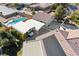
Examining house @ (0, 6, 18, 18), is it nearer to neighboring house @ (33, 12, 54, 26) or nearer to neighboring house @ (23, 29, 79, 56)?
neighboring house @ (33, 12, 54, 26)

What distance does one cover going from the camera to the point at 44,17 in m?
2.30

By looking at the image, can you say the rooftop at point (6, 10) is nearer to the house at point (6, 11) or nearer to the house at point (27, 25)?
the house at point (6, 11)

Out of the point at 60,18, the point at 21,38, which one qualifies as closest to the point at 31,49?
the point at 21,38

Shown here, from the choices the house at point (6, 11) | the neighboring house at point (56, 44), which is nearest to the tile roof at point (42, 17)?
the neighboring house at point (56, 44)

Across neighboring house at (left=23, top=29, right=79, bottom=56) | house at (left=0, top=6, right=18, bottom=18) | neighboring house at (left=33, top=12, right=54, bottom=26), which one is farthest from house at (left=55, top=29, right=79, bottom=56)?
house at (left=0, top=6, right=18, bottom=18)

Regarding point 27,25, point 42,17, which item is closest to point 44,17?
point 42,17

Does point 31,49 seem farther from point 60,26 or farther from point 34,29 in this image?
point 60,26

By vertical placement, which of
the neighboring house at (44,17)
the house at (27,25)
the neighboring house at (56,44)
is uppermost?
the neighboring house at (44,17)

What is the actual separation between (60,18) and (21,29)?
1.79 ft

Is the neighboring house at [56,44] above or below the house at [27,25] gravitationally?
below

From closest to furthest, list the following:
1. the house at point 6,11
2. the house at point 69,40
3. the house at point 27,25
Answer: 1. the house at point 69,40
2. the house at point 27,25
3. the house at point 6,11

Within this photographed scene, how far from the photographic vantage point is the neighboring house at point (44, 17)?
2283 mm

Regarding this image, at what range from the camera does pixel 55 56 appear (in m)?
2.05

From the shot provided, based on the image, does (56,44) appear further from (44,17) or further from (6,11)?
(6,11)
